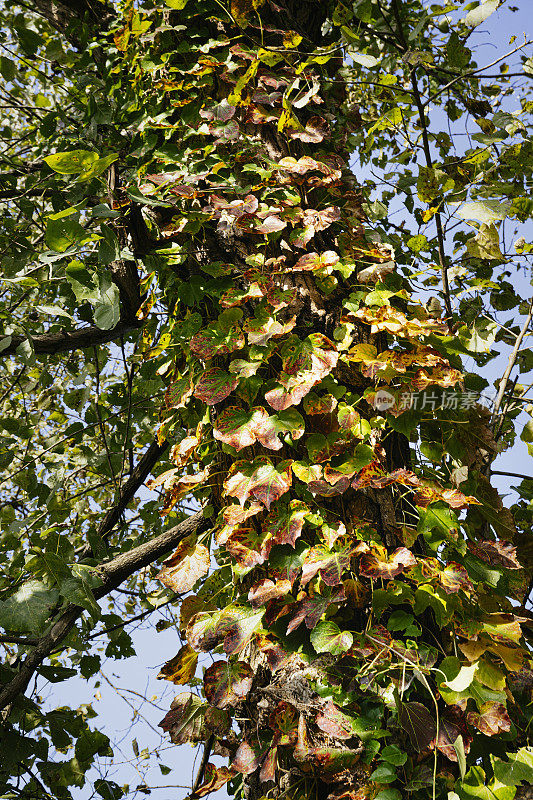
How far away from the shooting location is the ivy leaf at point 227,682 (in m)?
1.08

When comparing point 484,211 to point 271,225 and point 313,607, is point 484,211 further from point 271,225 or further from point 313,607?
point 313,607

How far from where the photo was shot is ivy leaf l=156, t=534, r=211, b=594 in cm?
123

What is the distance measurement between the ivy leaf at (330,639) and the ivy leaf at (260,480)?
23 centimetres

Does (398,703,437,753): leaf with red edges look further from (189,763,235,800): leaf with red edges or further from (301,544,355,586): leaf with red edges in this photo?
(189,763,235,800): leaf with red edges

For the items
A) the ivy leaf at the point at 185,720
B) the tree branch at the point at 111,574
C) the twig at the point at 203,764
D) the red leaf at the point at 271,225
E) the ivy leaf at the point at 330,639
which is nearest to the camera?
the ivy leaf at the point at 330,639

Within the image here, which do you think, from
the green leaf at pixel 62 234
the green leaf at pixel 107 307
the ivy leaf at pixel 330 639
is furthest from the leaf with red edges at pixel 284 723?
the green leaf at pixel 62 234

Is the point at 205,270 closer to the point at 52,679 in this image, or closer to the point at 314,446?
the point at 314,446

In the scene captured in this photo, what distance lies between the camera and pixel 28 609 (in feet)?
3.85

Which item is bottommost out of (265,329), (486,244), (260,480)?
(260,480)

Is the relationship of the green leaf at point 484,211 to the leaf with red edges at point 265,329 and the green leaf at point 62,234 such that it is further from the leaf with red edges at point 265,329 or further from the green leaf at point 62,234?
the green leaf at point 62,234

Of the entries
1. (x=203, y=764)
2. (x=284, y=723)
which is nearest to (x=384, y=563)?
(x=284, y=723)

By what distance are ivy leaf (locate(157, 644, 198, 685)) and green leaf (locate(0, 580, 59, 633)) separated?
0.26 meters

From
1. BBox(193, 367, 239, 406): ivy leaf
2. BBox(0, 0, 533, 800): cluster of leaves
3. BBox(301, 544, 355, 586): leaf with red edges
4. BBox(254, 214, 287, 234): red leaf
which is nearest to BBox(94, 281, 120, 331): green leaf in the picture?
BBox(0, 0, 533, 800): cluster of leaves

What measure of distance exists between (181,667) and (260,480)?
0.43 meters
